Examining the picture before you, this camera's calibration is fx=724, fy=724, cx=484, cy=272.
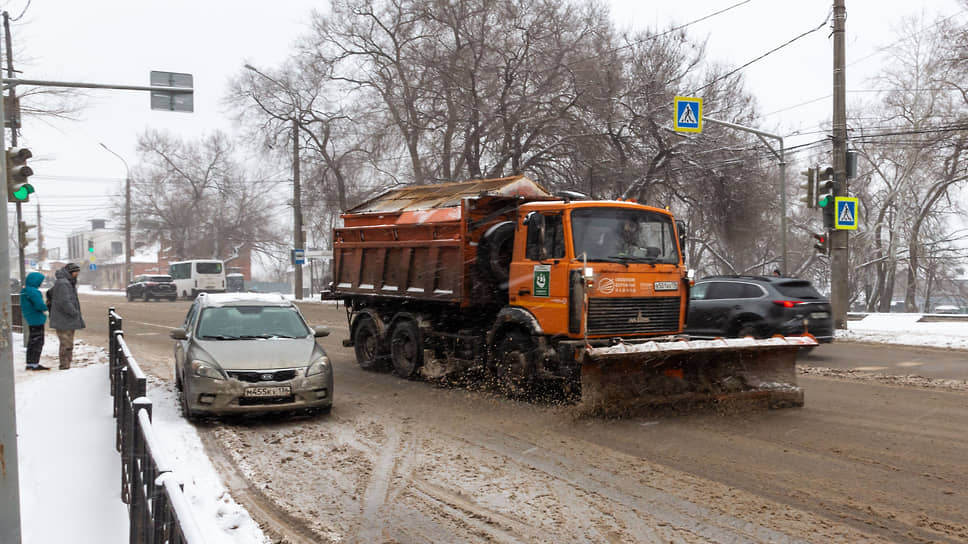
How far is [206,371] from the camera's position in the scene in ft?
26.7

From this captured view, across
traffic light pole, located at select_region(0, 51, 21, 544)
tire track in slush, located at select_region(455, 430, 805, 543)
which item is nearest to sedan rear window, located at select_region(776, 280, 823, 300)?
tire track in slush, located at select_region(455, 430, 805, 543)

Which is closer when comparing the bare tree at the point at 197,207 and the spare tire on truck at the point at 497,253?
the spare tire on truck at the point at 497,253

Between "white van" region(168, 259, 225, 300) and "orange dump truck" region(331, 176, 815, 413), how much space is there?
3707cm

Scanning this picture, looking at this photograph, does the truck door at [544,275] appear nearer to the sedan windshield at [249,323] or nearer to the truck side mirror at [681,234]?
the truck side mirror at [681,234]

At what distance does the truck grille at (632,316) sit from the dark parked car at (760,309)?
377cm

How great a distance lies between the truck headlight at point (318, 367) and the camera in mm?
8502

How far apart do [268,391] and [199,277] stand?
40311 mm

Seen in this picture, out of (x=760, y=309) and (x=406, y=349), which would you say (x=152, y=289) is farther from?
(x=760, y=309)

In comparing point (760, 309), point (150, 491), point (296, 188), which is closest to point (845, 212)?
point (760, 309)

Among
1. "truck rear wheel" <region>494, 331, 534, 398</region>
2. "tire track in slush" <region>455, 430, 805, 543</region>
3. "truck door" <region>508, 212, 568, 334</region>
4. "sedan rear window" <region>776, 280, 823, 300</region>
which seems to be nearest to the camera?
"tire track in slush" <region>455, 430, 805, 543</region>

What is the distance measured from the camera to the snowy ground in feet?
16.0

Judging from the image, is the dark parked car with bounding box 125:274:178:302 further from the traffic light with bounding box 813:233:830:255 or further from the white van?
the traffic light with bounding box 813:233:830:255

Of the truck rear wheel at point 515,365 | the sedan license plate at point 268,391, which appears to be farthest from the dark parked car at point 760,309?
the sedan license plate at point 268,391

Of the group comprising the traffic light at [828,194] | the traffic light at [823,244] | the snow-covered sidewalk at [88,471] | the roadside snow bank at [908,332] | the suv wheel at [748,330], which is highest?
the traffic light at [828,194]
